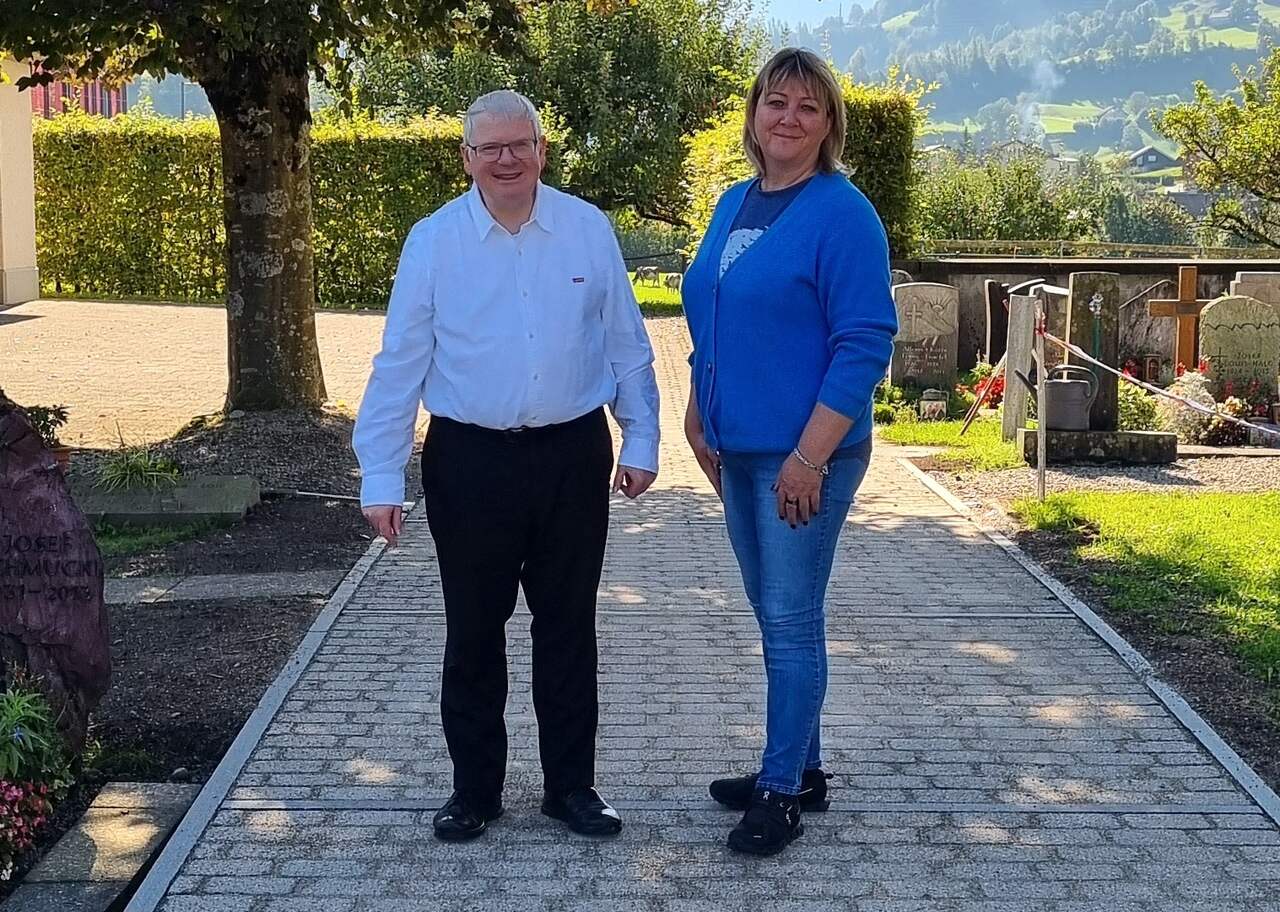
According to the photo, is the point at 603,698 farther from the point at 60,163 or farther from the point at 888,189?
the point at 60,163

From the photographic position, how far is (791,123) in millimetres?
3799

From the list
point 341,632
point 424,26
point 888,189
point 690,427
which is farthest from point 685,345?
point 690,427

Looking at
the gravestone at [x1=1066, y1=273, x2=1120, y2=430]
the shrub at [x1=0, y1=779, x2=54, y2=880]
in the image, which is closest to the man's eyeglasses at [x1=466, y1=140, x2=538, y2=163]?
the shrub at [x1=0, y1=779, x2=54, y2=880]

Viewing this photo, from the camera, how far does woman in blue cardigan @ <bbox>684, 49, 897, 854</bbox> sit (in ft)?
12.3

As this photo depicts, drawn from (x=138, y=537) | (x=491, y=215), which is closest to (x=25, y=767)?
(x=491, y=215)

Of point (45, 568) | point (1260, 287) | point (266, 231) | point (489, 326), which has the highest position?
point (266, 231)

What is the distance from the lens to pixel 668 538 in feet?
27.7

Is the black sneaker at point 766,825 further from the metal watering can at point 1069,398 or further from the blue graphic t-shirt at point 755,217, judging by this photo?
the metal watering can at point 1069,398

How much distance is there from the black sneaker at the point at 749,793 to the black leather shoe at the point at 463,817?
25.5 inches

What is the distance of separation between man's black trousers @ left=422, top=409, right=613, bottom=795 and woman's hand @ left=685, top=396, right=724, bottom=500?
0.76 feet

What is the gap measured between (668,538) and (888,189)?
434 inches

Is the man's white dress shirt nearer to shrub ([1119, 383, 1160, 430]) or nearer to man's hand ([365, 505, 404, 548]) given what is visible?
man's hand ([365, 505, 404, 548])

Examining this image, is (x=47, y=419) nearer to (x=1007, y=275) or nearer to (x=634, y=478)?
(x=634, y=478)

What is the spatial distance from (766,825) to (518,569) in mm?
938
